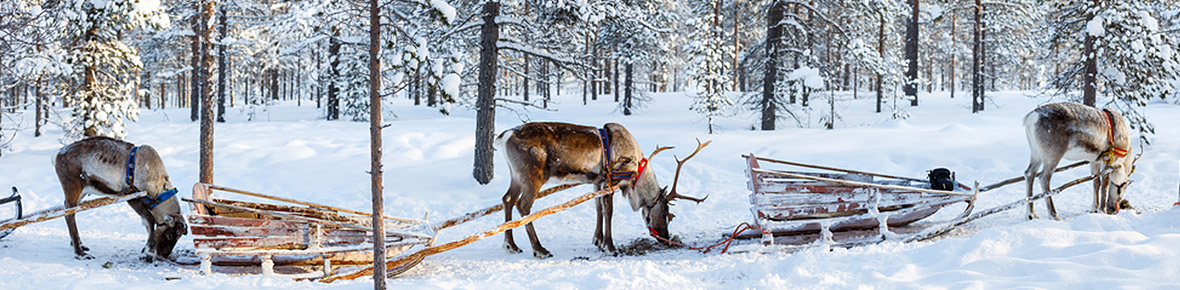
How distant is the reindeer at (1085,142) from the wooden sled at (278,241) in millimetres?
6732

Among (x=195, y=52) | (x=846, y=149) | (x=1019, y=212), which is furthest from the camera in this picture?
(x=195, y=52)

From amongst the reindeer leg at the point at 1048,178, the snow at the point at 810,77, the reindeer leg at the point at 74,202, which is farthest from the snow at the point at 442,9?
the snow at the point at 810,77

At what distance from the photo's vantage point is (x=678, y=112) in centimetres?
2320

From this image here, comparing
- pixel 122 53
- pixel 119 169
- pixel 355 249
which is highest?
pixel 122 53

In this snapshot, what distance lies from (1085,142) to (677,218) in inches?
184

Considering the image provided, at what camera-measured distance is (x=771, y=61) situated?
15.2 m

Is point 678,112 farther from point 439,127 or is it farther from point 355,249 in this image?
point 355,249

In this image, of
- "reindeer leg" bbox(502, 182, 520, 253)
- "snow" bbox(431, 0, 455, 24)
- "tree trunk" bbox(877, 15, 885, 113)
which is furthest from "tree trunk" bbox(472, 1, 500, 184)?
"tree trunk" bbox(877, 15, 885, 113)

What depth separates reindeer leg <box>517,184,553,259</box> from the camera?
21.8 feet

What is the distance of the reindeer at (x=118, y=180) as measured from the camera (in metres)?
6.60

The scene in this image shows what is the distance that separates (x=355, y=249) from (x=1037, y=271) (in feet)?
17.7

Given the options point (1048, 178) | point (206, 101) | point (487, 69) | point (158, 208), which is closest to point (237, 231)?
point (158, 208)

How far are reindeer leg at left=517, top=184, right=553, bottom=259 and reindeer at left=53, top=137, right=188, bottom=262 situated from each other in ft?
11.5

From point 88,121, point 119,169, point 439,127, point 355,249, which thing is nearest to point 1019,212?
point 355,249
